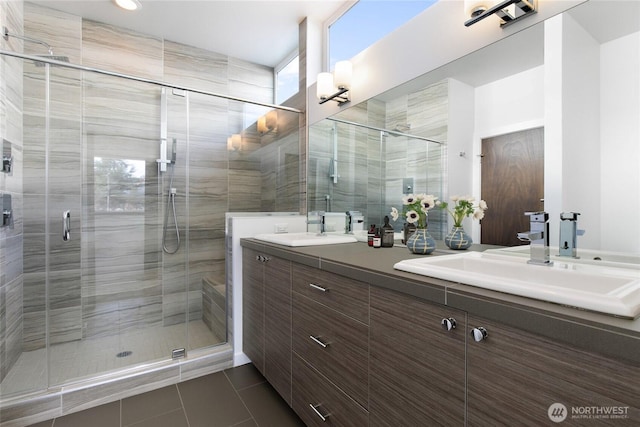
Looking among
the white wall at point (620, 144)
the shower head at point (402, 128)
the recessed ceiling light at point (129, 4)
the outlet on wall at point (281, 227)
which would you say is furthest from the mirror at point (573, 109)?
the recessed ceiling light at point (129, 4)

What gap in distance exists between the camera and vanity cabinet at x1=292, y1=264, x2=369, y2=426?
1.13m

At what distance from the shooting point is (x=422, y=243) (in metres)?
1.48

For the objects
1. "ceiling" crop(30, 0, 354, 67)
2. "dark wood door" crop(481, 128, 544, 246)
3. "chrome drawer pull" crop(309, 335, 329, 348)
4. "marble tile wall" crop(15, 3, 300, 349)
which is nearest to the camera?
"dark wood door" crop(481, 128, 544, 246)

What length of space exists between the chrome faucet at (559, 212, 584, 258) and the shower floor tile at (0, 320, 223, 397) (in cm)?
216

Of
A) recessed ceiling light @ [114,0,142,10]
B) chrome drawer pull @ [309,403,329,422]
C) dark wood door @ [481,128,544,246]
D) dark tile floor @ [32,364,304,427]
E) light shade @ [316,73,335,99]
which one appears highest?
recessed ceiling light @ [114,0,142,10]

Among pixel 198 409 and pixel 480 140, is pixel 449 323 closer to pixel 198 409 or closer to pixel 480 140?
pixel 480 140

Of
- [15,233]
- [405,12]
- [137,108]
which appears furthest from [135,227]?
[405,12]

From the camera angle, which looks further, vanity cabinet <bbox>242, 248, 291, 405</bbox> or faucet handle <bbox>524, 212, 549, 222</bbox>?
vanity cabinet <bbox>242, 248, 291, 405</bbox>

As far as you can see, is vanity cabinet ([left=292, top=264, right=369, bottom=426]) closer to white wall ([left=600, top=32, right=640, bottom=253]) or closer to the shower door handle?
white wall ([left=600, top=32, right=640, bottom=253])

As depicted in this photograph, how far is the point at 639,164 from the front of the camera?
0.96m

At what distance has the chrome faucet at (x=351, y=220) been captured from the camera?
215 centimetres

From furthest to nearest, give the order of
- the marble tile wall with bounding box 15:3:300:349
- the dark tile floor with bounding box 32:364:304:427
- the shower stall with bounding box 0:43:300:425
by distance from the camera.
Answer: the marble tile wall with bounding box 15:3:300:349 < the shower stall with bounding box 0:43:300:425 < the dark tile floor with bounding box 32:364:304:427

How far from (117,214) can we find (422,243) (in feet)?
7.64

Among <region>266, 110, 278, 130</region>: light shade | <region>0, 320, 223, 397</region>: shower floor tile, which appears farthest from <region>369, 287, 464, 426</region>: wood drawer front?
<region>266, 110, 278, 130</region>: light shade
